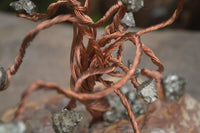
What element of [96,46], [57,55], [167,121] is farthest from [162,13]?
[96,46]

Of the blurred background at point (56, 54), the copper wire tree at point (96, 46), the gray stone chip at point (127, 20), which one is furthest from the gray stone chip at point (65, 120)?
the blurred background at point (56, 54)

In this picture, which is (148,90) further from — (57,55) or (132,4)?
(57,55)

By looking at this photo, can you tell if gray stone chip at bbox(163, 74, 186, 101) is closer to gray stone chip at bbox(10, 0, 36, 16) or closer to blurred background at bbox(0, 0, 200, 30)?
gray stone chip at bbox(10, 0, 36, 16)

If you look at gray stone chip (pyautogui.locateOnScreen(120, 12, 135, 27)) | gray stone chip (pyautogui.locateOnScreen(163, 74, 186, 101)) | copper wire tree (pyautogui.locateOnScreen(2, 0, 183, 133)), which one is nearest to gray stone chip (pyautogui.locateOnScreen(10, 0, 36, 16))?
copper wire tree (pyautogui.locateOnScreen(2, 0, 183, 133))

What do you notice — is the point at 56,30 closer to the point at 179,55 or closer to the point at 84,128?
the point at 179,55

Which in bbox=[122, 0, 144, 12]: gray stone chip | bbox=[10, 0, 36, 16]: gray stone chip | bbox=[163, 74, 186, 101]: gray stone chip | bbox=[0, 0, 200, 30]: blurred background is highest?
bbox=[10, 0, 36, 16]: gray stone chip

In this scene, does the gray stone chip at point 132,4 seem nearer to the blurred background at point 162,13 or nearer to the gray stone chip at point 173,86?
the gray stone chip at point 173,86

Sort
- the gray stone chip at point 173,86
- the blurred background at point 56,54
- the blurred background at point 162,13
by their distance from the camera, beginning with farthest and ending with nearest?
the blurred background at point 162,13, the blurred background at point 56,54, the gray stone chip at point 173,86

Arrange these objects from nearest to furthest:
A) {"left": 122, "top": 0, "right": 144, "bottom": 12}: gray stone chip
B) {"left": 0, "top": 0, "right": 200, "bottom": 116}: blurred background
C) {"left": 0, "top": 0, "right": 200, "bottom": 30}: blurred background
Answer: {"left": 122, "top": 0, "right": 144, "bottom": 12}: gray stone chip, {"left": 0, "top": 0, "right": 200, "bottom": 116}: blurred background, {"left": 0, "top": 0, "right": 200, "bottom": 30}: blurred background
